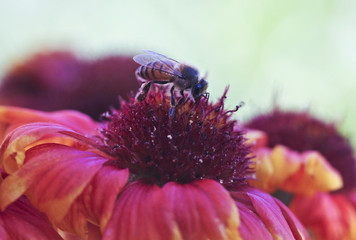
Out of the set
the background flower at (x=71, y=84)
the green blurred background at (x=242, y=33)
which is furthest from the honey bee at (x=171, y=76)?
the green blurred background at (x=242, y=33)

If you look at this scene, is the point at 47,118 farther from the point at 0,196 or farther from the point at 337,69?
the point at 337,69

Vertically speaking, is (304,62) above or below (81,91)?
above

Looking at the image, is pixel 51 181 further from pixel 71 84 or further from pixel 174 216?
pixel 71 84

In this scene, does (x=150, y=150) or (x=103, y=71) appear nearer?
(x=150, y=150)

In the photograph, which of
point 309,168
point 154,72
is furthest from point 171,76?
point 309,168

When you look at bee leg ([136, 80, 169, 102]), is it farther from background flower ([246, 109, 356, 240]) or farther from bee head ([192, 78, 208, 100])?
background flower ([246, 109, 356, 240])

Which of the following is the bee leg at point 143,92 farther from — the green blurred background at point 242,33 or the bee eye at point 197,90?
the green blurred background at point 242,33

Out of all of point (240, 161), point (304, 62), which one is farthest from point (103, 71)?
point (304, 62)
